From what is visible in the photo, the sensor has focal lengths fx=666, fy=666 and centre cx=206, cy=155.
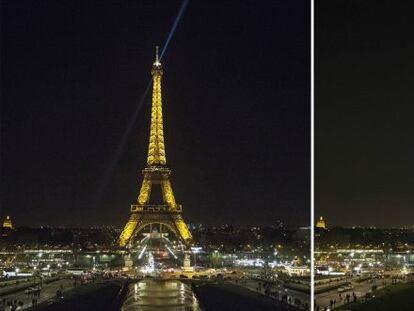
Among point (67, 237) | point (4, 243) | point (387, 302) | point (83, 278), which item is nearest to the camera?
point (387, 302)

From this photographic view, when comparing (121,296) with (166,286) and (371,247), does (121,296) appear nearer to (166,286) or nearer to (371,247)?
(166,286)

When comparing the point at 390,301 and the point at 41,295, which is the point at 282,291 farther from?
the point at 41,295

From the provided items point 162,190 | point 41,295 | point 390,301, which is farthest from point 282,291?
point 162,190

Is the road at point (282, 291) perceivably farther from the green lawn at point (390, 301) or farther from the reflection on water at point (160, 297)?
the reflection on water at point (160, 297)

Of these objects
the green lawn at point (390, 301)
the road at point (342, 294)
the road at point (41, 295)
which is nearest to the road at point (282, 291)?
the road at point (342, 294)

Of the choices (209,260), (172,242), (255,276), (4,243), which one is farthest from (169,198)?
(172,242)
